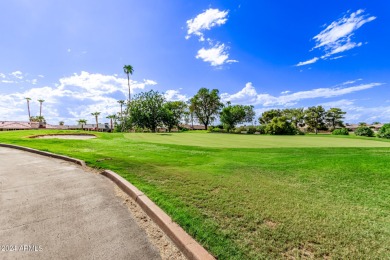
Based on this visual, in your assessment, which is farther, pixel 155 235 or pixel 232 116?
pixel 232 116

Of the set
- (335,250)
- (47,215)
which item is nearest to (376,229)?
(335,250)

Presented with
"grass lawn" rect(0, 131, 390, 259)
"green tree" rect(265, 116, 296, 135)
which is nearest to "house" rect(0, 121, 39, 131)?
"green tree" rect(265, 116, 296, 135)

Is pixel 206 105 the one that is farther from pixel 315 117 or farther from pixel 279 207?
pixel 279 207

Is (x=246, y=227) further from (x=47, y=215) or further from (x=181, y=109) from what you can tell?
(x=181, y=109)

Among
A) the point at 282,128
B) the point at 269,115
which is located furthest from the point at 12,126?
the point at 269,115

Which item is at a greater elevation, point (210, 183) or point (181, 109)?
point (181, 109)

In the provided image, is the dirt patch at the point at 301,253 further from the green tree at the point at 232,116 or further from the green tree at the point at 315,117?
the green tree at the point at 315,117

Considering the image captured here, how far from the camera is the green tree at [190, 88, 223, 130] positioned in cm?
7194

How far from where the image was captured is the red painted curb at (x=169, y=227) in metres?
2.84

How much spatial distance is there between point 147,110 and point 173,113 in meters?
12.1

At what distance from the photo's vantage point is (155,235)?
342 cm

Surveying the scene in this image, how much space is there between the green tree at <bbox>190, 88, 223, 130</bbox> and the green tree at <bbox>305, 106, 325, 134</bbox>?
29512mm

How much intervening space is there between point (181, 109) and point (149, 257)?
69.9 metres

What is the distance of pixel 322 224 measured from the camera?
11.6 feet
